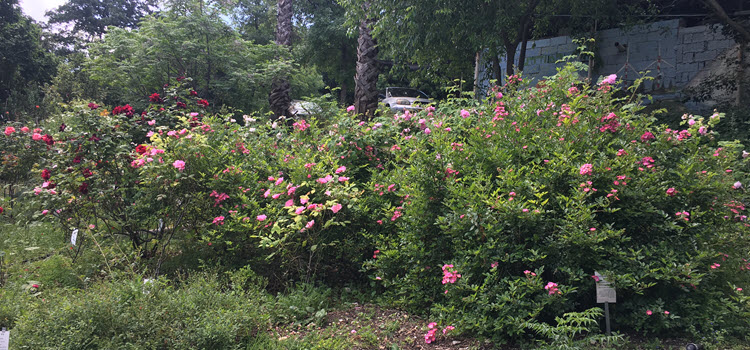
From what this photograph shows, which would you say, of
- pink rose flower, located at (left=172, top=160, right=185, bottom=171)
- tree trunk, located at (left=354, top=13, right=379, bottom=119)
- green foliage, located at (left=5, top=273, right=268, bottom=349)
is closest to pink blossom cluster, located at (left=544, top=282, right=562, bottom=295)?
green foliage, located at (left=5, top=273, right=268, bottom=349)

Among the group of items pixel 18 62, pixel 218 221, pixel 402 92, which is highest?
pixel 18 62

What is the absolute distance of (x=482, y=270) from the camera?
310 centimetres

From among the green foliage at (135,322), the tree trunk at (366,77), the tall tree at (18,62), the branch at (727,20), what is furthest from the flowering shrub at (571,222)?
the tall tree at (18,62)

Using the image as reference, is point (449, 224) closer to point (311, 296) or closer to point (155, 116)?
point (311, 296)

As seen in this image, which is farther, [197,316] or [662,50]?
[662,50]

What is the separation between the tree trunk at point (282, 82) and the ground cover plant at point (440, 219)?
607cm

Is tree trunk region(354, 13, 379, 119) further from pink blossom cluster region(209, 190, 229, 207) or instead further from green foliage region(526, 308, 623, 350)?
→ green foliage region(526, 308, 623, 350)

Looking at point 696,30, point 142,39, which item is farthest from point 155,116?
point 696,30

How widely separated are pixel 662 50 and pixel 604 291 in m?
9.90

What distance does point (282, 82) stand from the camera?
11.2 m

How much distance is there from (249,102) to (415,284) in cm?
886

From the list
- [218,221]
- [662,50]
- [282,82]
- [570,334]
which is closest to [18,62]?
[282,82]

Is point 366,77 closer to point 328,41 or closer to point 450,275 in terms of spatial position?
point 450,275

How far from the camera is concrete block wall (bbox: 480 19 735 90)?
391 inches
